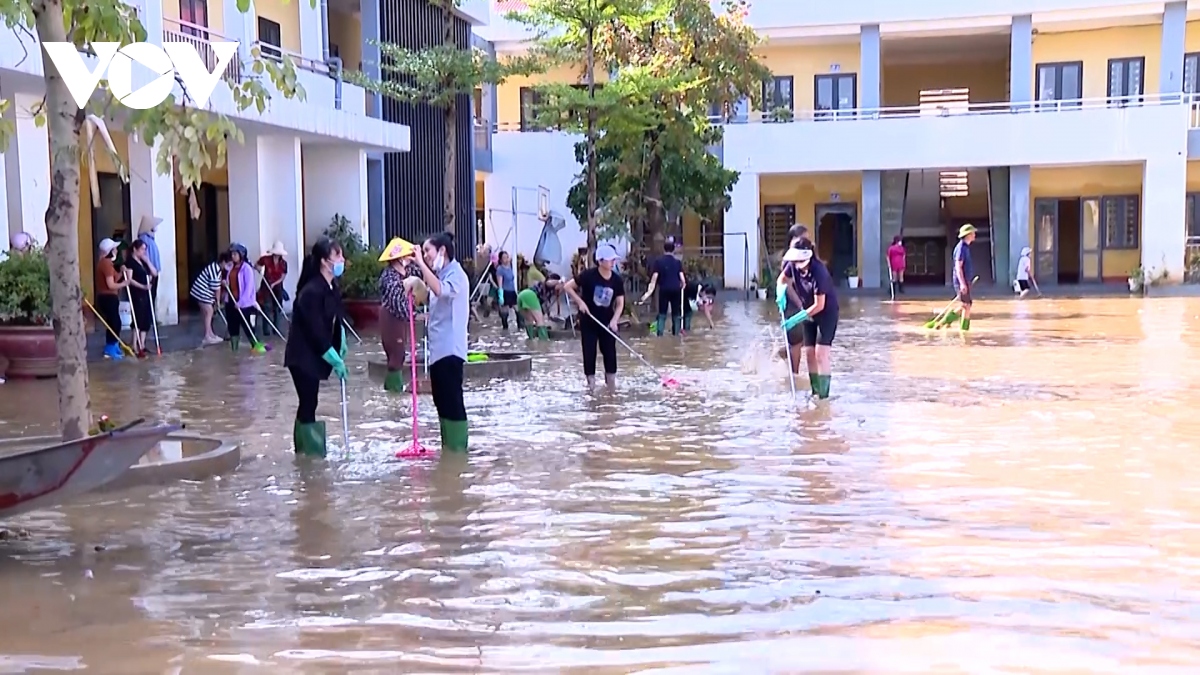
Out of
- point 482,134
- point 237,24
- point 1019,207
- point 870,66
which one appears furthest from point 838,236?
point 237,24

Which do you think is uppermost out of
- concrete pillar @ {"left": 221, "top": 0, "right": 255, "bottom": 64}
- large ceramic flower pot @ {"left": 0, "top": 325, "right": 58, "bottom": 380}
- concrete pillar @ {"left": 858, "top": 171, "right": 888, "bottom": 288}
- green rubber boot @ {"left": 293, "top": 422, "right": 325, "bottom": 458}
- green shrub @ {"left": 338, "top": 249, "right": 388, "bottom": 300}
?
concrete pillar @ {"left": 221, "top": 0, "right": 255, "bottom": 64}

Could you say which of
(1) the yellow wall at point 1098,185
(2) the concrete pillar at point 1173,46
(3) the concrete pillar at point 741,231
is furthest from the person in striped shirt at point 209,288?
(2) the concrete pillar at point 1173,46

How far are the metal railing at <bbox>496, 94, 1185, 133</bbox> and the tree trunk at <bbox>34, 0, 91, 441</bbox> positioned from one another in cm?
2605

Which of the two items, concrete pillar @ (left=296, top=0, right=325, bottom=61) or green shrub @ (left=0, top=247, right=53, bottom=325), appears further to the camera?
concrete pillar @ (left=296, top=0, right=325, bottom=61)

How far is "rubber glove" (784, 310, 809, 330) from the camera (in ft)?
38.3

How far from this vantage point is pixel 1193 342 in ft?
57.6

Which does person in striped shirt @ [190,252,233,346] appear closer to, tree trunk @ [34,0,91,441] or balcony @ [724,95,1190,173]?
tree trunk @ [34,0,91,441]

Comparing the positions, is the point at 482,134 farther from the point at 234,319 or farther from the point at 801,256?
the point at 801,256

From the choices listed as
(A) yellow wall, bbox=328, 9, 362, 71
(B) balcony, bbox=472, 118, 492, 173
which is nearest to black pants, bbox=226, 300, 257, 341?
(A) yellow wall, bbox=328, 9, 362, 71

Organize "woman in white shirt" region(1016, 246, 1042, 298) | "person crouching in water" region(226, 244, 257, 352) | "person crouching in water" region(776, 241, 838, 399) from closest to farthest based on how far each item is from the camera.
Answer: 1. "person crouching in water" region(776, 241, 838, 399)
2. "person crouching in water" region(226, 244, 257, 352)
3. "woman in white shirt" region(1016, 246, 1042, 298)

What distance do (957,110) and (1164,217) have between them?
6197mm

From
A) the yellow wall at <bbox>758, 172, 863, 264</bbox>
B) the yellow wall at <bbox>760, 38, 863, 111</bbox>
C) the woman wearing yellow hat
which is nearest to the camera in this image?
the woman wearing yellow hat

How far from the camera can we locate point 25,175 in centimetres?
1625

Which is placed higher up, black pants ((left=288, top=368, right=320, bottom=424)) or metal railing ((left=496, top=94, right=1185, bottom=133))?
metal railing ((left=496, top=94, right=1185, bottom=133))
